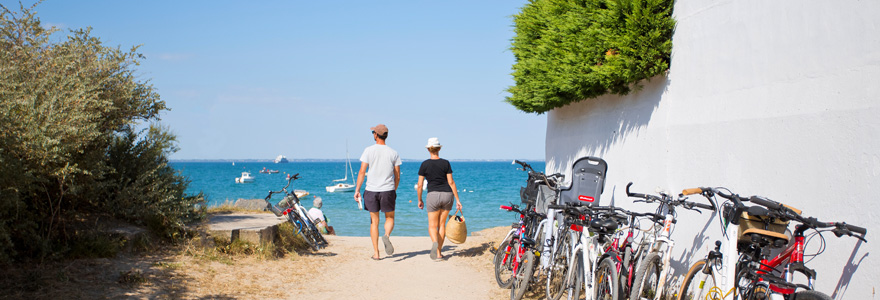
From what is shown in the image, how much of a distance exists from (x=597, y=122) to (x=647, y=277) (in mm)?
3768

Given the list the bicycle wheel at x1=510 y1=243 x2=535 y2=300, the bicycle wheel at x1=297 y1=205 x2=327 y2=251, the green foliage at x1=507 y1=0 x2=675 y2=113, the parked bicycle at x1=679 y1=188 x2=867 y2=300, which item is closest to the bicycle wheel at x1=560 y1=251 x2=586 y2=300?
the bicycle wheel at x1=510 y1=243 x2=535 y2=300

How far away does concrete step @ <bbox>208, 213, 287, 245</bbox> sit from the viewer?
348 inches

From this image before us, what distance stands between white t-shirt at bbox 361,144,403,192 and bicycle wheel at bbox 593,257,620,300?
4559mm

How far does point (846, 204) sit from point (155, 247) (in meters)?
7.62

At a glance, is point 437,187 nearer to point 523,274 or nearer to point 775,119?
point 523,274

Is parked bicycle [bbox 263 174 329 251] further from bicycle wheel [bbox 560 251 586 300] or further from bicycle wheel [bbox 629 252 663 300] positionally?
bicycle wheel [bbox 629 252 663 300]

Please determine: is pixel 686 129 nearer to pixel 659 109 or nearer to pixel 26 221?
pixel 659 109

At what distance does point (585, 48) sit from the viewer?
774 centimetres

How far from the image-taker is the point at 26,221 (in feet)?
21.6

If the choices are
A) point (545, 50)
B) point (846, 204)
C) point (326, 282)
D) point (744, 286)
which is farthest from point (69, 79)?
point (846, 204)

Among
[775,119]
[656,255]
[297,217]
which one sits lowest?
[297,217]

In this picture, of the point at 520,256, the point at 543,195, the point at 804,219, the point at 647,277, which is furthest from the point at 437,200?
the point at 804,219

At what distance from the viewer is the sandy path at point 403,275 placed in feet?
24.7

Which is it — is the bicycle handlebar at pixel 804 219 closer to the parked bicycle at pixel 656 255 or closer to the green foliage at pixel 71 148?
the parked bicycle at pixel 656 255
